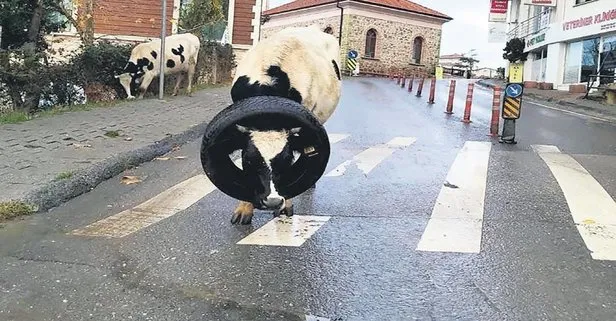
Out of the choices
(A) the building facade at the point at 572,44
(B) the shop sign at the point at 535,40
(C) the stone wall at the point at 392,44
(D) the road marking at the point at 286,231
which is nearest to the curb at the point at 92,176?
(D) the road marking at the point at 286,231

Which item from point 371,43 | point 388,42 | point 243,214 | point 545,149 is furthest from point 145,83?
point 388,42

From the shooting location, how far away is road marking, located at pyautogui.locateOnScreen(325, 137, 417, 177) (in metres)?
8.45

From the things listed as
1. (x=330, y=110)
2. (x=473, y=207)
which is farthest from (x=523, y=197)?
(x=330, y=110)

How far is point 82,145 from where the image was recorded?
903 cm

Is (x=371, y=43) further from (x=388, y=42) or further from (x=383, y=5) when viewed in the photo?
(x=383, y=5)

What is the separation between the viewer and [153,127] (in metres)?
11.2

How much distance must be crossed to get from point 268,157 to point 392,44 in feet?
163

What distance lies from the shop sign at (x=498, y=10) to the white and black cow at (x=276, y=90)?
43890 mm

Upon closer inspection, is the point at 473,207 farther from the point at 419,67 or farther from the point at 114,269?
the point at 419,67

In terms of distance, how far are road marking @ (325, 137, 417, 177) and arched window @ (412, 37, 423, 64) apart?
148 ft

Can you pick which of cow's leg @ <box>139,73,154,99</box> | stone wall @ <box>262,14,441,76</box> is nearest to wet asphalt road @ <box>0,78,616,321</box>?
cow's leg @ <box>139,73,154,99</box>

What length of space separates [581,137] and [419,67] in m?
43.7

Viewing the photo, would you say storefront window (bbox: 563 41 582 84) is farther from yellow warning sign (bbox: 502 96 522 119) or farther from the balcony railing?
yellow warning sign (bbox: 502 96 522 119)

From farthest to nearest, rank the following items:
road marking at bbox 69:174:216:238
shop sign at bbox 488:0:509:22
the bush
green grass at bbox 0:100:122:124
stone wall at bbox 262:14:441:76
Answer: stone wall at bbox 262:14:441:76, shop sign at bbox 488:0:509:22, the bush, green grass at bbox 0:100:122:124, road marking at bbox 69:174:216:238
